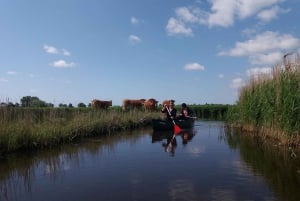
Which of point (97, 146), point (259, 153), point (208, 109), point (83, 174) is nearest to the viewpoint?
point (83, 174)

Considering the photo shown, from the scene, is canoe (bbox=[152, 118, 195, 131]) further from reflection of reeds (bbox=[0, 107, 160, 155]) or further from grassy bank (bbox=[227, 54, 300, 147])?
grassy bank (bbox=[227, 54, 300, 147])

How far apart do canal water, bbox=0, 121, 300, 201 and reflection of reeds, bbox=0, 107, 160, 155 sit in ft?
1.99

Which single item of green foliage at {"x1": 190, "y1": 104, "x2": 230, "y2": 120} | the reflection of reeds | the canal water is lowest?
the canal water

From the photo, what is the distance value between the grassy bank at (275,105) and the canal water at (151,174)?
80 centimetres

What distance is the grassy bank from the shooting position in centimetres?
1195

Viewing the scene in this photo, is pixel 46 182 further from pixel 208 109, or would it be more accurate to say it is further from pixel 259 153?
pixel 208 109

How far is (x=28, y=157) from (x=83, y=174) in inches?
119

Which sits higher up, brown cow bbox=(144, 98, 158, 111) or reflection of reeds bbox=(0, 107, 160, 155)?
brown cow bbox=(144, 98, 158, 111)

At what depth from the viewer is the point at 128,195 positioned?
690 cm

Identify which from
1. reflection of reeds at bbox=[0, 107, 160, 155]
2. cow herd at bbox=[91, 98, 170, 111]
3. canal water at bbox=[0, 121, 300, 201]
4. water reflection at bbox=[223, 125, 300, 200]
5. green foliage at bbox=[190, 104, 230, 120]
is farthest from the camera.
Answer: green foliage at bbox=[190, 104, 230, 120]

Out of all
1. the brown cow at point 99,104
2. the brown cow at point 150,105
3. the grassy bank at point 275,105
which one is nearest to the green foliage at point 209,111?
the brown cow at point 150,105

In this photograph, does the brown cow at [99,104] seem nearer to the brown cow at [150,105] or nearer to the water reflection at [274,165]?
the brown cow at [150,105]

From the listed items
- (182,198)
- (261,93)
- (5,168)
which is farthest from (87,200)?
(261,93)

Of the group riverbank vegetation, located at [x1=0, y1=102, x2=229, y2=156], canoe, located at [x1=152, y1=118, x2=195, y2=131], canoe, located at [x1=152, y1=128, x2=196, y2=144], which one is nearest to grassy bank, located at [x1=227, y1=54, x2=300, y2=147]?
canoe, located at [x1=152, y1=128, x2=196, y2=144]
